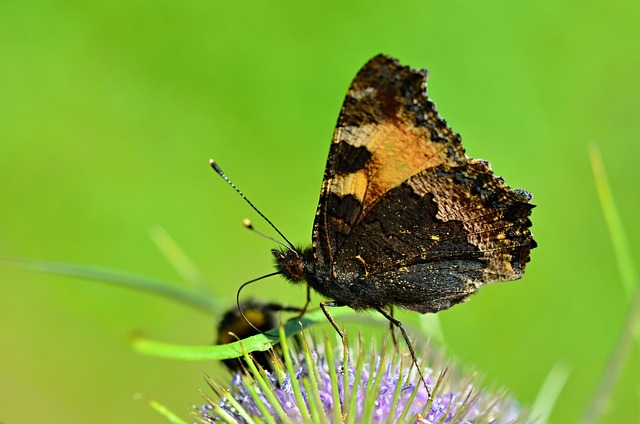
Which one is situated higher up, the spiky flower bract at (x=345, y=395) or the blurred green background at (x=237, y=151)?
the blurred green background at (x=237, y=151)

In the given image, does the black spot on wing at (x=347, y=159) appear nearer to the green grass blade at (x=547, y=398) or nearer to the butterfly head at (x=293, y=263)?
the butterfly head at (x=293, y=263)

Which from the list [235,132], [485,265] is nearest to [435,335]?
[485,265]

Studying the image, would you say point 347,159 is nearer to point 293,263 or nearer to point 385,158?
point 385,158

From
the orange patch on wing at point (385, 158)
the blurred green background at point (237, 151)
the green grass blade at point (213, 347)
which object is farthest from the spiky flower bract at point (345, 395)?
the blurred green background at point (237, 151)

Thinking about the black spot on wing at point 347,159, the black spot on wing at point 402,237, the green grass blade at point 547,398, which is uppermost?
the black spot on wing at point 347,159

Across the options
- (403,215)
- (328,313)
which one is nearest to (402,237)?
(403,215)
